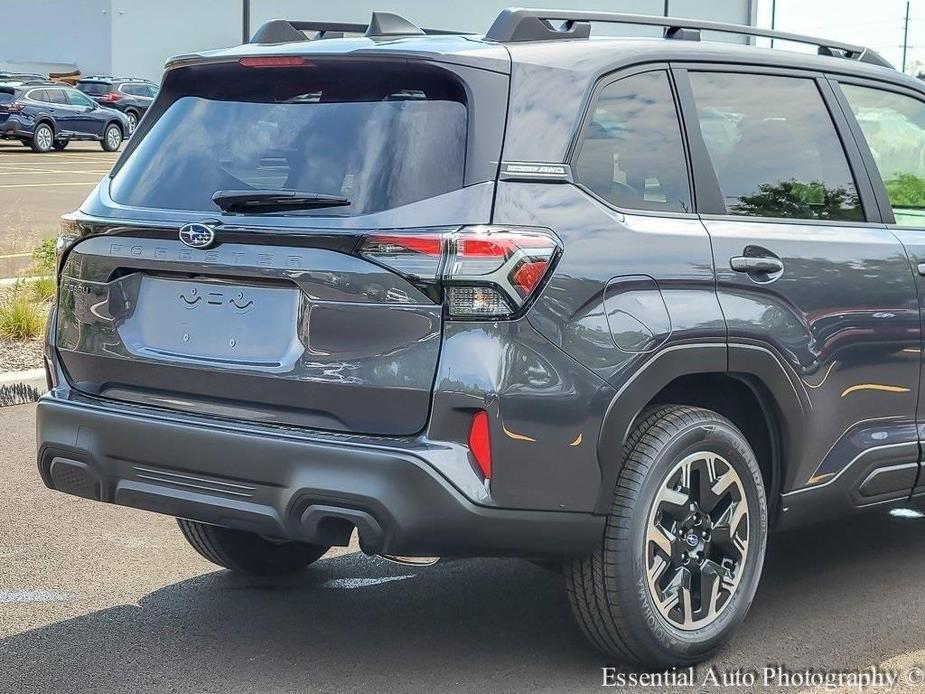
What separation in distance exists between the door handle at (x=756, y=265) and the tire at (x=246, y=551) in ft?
6.23

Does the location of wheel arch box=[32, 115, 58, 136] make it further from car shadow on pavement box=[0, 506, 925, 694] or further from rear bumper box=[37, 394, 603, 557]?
rear bumper box=[37, 394, 603, 557]

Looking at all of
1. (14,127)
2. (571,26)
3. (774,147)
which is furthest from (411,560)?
(14,127)

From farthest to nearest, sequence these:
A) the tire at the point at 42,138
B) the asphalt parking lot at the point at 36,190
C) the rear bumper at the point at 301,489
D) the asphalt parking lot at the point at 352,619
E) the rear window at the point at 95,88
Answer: the rear window at the point at 95,88 → the tire at the point at 42,138 → the asphalt parking lot at the point at 36,190 → the asphalt parking lot at the point at 352,619 → the rear bumper at the point at 301,489

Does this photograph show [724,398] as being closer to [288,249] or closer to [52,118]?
[288,249]

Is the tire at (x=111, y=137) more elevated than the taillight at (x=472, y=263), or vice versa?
the taillight at (x=472, y=263)

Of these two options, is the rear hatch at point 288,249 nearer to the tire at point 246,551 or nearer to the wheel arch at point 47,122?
the tire at point 246,551

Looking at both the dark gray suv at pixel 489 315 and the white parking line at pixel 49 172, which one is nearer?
the dark gray suv at pixel 489 315

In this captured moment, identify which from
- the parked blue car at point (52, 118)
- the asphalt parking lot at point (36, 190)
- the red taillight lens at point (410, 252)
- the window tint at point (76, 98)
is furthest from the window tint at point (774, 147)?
the window tint at point (76, 98)

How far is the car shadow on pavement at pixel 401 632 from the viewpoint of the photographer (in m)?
4.12

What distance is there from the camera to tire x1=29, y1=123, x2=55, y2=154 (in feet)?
118

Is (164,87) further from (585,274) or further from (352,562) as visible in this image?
(352,562)

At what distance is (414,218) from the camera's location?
3703 mm

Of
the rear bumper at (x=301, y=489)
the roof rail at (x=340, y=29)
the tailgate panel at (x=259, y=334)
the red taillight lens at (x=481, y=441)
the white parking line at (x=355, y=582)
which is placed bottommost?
the white parking line at (x=355, y=582)

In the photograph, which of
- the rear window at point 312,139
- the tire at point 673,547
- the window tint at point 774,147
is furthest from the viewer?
the window tint at point 774,147
